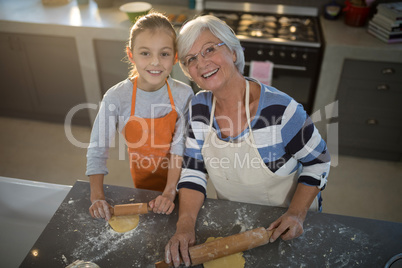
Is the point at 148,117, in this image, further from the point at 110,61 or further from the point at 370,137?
the point at 370,137

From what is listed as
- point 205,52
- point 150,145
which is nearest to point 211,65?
point 205,52

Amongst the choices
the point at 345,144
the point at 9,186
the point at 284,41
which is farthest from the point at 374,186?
the point at 9,186

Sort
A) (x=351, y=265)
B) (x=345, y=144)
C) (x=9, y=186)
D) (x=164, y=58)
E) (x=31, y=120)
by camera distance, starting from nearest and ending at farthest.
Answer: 1. (x=351, y=265)
2. (x=164, y=58)
3. (x=9, y=186)
4. (x=345, y=144)
5. (x=31, y=120)

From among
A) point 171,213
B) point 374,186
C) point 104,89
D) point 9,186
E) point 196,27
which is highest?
point 196,27

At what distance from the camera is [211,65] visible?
1213mm

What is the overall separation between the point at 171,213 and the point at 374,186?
194 cm

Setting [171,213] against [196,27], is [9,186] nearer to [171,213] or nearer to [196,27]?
[171,213]

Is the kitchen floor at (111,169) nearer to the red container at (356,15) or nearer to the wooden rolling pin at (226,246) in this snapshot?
the red container at (356,15)

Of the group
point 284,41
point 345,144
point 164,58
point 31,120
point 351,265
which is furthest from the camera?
point 31,120

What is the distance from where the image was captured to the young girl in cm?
130

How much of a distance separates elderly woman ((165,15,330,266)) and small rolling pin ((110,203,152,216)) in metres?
0.13

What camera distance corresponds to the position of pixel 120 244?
111cm

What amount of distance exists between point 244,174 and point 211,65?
44 centimetres

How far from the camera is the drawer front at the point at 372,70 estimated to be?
7.75 feet
